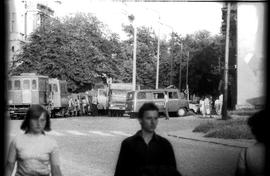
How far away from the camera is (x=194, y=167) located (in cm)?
1171

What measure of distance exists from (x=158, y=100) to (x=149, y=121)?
109 ft

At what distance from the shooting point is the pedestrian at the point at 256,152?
11.7ft

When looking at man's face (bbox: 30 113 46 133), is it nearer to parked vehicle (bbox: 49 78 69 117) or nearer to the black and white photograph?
the black and white photograph

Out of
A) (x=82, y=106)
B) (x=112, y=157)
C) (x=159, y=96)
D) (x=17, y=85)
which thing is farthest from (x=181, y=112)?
(x=112, y=157)

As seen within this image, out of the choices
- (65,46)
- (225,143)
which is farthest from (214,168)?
(65,46)

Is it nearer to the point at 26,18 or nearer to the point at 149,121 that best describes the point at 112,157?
the point at 149,121

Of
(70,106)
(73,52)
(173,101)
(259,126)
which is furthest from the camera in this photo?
(73,52)

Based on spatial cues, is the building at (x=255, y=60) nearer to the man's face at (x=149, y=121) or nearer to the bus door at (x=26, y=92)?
the man's face at (x=149, y=121)

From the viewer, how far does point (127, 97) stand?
37.6 m

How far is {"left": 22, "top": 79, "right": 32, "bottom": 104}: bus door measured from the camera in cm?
3469

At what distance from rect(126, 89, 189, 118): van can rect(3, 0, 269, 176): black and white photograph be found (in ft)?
0.22

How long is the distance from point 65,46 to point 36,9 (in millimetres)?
9165

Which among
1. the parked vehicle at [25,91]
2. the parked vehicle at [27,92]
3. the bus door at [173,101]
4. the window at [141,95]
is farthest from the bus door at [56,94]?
the bus door at [173,101]

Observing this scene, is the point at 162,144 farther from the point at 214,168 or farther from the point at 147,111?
the point at 214,168
